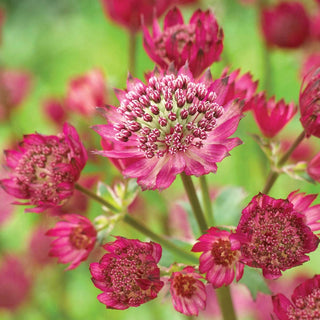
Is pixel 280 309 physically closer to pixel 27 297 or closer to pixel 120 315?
pixel 27 297

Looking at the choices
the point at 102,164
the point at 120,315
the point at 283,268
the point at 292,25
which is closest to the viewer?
the point at 283,268

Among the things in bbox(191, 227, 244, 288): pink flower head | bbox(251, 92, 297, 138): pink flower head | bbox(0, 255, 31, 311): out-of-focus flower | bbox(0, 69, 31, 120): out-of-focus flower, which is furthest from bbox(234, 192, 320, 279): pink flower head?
bbox(0, 69, 31, 120): out-of-focus flower

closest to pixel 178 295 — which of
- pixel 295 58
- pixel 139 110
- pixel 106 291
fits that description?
pixel 106 291

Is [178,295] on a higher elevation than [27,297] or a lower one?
higher

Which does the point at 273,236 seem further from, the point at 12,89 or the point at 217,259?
the point at 12,89

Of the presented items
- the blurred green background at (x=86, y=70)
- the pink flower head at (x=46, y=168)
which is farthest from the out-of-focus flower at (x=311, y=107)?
the blurred green background at (x=86, y=70)

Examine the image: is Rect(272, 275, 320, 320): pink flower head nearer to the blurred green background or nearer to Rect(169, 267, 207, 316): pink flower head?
Rect(169, 267, 207, 316): pink flower head

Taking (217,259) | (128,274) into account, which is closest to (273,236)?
(217,259)

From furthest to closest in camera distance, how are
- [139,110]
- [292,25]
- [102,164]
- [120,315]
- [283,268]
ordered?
[120,315], [292,25], [102,164], [139,110], [283,268]
